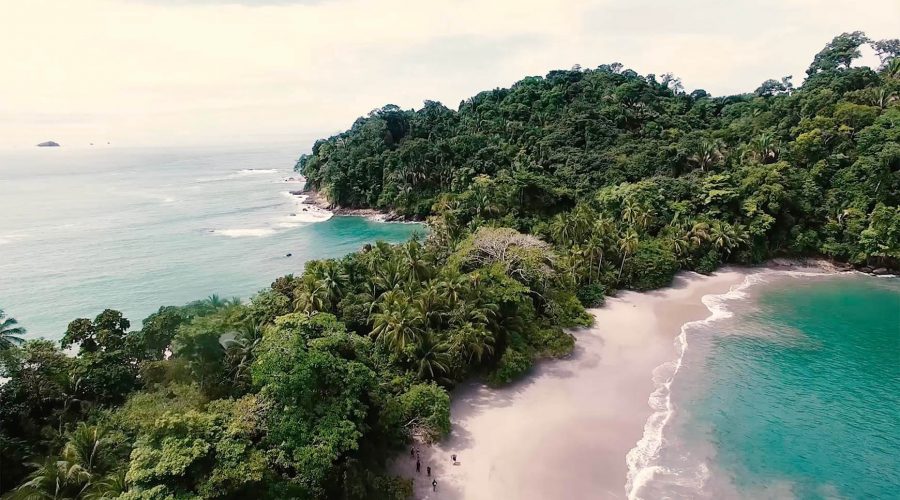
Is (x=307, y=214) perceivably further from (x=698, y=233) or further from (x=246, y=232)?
(x=698, y=233)

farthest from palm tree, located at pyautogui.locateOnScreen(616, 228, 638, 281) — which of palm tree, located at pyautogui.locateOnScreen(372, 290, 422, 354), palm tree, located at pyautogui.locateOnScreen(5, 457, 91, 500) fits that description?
palm tree, located at pyautogui.locateOnScreen(5, 457, 91, 500)

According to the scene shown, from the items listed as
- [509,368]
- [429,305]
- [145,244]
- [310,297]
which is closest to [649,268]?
[509,368]

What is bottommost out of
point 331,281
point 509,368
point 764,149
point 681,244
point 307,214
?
point 509,368

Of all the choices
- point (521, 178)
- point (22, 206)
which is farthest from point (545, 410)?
point (22, 206)

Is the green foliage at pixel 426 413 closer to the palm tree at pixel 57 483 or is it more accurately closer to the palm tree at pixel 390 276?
the palm tree at pixel 390 276

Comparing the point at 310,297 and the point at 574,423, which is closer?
the point at 574,423

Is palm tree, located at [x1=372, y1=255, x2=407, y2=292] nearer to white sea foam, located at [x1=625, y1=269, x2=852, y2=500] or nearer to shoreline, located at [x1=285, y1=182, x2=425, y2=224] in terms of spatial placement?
white sea foam, located at [x1=625, y1=269, x2=852, y2=500]
